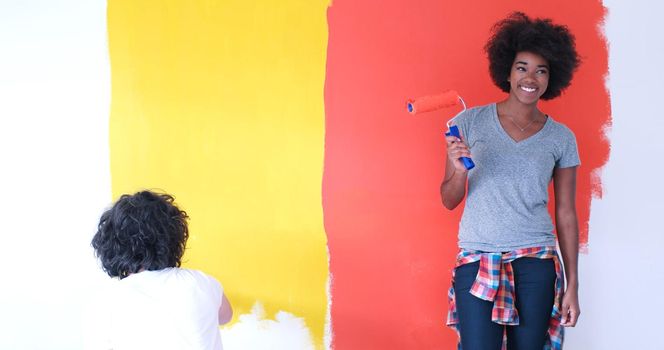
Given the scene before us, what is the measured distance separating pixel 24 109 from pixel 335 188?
40.2 inches

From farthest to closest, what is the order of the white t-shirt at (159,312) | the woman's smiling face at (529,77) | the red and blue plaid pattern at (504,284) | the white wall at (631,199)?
the white wall at (631,199) < the woman's smiling face at (529,77) < the red and blue plaid pattern at (504,284) < the white t-shirt at (159,312)

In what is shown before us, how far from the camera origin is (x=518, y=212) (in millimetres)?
1433

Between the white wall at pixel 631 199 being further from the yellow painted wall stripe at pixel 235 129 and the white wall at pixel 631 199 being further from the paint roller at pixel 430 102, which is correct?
the yellow painted wall stripe at pixel 235 129

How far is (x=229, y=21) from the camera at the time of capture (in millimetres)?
1959

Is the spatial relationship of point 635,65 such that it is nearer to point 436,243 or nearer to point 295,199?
point 436,243

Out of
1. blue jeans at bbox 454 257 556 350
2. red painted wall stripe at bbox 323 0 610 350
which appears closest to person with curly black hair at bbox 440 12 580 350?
blue jeans at bbox 454 257 556 350

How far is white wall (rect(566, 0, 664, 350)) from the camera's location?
1886mm

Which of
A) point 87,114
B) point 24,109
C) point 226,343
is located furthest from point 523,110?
point 24,109

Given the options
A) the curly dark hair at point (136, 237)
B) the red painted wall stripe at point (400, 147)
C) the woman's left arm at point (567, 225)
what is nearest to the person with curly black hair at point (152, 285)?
the curly dark hair at point (136, 237)

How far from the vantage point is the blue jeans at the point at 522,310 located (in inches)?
55.2

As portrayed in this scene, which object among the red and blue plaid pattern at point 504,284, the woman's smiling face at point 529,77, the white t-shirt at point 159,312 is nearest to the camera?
the white t-shirt at point 159,312

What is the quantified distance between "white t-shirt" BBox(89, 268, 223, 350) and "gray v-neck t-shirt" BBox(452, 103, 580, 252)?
2.05 ft

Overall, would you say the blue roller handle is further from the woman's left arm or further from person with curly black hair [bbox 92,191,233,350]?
person with curly black hair [bbox 92,191,233,350]

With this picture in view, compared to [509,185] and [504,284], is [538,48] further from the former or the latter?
[504,284]
